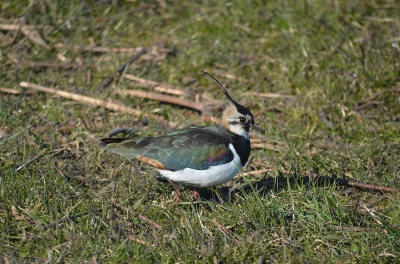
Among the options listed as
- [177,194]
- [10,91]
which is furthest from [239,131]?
[10,91]

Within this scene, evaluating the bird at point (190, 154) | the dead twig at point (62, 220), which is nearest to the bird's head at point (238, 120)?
the bird at point (190, 154)

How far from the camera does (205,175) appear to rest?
5203mm

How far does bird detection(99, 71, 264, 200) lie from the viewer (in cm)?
523

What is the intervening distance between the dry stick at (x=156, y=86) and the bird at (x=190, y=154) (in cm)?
206

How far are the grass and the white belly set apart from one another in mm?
120

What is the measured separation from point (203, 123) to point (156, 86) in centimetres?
89

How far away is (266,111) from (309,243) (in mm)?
2841

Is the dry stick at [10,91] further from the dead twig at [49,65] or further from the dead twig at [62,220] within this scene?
the dead twig at [62,220]

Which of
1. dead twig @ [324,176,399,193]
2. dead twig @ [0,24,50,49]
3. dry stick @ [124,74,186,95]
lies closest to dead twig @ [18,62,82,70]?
dead twig @ [0,24,50,49]

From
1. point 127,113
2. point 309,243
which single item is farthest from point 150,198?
point 127,113

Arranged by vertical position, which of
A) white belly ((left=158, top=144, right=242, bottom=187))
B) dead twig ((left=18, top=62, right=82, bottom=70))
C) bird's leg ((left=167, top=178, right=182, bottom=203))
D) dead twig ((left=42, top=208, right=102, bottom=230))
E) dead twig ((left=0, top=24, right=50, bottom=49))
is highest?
white belly ((left=158, top=144, right=242, bottom=187))

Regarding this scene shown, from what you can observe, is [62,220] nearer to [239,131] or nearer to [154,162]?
[154,162]

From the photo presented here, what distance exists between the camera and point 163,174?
5.32m

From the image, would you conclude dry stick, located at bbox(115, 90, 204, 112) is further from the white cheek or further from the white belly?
the white belly
